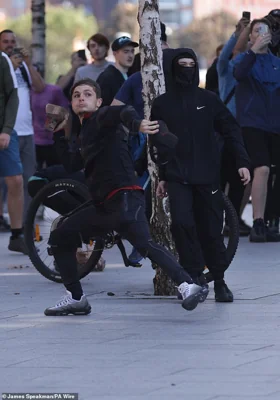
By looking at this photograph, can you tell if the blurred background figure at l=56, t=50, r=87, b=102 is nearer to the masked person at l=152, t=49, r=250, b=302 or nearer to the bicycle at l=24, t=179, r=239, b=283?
the bicycle at l=24, t=179, r=239, b=283

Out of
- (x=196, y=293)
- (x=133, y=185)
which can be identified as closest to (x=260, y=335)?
(x=196, y=293)

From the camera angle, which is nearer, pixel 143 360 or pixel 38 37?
pixel 143 360

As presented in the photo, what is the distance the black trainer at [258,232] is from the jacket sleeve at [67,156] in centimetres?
442

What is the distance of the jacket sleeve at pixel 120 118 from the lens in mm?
7395

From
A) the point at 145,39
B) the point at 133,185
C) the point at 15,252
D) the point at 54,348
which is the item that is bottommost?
the point at 15,252

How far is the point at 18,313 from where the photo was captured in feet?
27.0

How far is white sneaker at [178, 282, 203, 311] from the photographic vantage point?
767 centimetres

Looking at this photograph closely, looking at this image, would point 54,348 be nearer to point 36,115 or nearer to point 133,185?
point 133,185

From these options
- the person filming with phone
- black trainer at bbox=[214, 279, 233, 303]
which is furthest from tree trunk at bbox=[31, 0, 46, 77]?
black trainer at bbox=[214, 279, 233, 303]

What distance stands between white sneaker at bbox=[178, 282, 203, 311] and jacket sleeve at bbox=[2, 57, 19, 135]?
4.36 metres

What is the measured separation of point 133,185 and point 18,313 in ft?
3.72

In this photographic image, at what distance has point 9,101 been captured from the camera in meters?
11.8

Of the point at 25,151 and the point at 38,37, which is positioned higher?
the point at 38,37

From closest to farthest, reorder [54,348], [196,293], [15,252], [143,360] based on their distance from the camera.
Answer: [143,360], [54,348], [196,293], [15,252]
